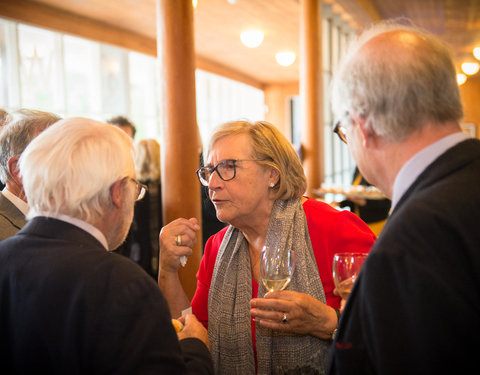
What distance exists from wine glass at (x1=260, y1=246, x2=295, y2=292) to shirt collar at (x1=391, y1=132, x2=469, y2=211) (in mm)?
677

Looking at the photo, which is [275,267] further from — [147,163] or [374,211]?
[374,211]

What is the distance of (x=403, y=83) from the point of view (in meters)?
1.02

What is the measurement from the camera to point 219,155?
2.08m

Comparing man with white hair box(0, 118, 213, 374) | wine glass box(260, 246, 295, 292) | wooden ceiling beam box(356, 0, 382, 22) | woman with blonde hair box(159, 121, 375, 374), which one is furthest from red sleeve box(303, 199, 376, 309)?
wooden ceiling beam box(356, 0, 382, 22)

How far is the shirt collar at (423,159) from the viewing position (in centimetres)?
102

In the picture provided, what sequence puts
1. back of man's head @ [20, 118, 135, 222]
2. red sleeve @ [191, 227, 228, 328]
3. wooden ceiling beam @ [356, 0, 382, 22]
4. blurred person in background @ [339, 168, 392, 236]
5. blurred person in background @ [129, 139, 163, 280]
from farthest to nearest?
wooden ceiling beam @ [356, 0, 382, 22]
blurred person in background @ [339, 168, 392, 236]
blurred person in background @ [129, 139, 163, 280]
red sleeve @ [191, 227, 228, 328]
back of man's head @ [20, 118, 135, 222]

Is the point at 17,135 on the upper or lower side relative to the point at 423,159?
upper

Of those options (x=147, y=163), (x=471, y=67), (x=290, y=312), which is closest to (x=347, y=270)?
(x=290, y=312)

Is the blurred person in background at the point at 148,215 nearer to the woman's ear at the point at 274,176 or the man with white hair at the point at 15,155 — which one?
the man with white hair at the point at 15,155

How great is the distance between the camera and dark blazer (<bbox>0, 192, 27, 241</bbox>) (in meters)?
1.86

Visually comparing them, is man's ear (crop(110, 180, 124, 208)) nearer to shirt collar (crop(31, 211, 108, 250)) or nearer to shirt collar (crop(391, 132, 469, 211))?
shirt collar (crop(31, 211, 108, 250))

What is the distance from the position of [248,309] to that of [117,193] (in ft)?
3.00

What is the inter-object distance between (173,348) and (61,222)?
44cm

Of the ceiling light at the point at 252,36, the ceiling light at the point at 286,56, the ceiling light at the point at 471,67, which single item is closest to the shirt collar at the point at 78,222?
the ceiling light at the point at 252,36
